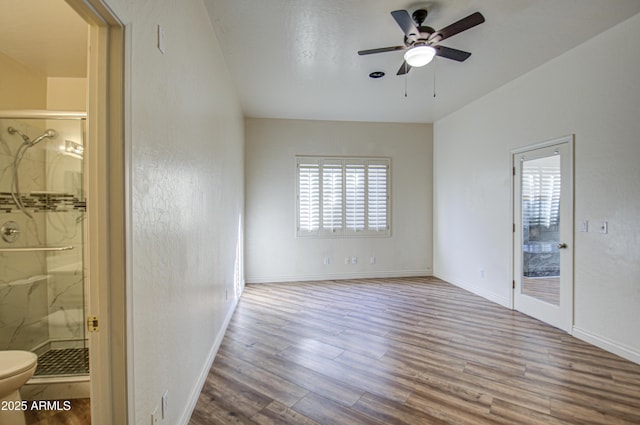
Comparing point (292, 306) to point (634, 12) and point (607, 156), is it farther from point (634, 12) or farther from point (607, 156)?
point (634, 12)

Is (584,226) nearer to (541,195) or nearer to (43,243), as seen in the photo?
(541,195)

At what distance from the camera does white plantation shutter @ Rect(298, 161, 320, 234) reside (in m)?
5.66

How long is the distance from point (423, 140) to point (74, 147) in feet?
17.9

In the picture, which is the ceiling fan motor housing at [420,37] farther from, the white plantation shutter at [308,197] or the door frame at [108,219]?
the white plantation shutter at [308,197]

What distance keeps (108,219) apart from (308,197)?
4.56 meters

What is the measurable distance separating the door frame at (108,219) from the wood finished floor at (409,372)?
3.47 feet

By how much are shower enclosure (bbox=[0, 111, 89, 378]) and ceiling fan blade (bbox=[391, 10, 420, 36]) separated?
2.64 meters

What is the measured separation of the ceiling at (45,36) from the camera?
6.64 ft

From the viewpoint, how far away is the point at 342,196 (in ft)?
19.0

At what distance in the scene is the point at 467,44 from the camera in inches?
121

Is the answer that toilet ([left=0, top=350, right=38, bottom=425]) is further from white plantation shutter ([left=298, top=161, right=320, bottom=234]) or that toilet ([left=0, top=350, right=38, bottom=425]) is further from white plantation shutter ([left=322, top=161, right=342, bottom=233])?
white plantation shutter ([left=322, top=161, right=342, bottom=233])

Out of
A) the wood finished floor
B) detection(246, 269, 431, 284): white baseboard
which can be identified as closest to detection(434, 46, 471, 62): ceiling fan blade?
the wood finished floor

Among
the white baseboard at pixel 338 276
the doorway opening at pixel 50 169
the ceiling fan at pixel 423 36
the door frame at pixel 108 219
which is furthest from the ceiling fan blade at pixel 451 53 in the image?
the white baseboard at pixel 338 276

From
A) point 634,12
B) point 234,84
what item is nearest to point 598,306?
point 634,12
